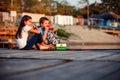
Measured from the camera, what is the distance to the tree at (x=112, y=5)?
4536 centimetres

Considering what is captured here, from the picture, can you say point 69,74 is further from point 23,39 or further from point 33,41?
point 23,39

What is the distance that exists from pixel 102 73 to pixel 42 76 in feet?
1.77

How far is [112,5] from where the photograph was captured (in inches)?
1886

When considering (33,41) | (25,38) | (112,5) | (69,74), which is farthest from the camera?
(112,5)

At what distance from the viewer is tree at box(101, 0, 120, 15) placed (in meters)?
45.4

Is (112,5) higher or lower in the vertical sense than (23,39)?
higher

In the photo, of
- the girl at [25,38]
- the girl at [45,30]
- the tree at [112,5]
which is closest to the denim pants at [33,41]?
the girl at [25,38]

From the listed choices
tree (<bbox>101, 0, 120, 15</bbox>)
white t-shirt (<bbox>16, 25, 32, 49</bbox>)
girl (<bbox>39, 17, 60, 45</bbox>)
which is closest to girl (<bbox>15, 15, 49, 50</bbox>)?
white t-shirt (<bbox>16, 25, 32, 49</bbox>)

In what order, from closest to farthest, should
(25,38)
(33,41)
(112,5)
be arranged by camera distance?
(33,41)
(25,38)
(112,5)

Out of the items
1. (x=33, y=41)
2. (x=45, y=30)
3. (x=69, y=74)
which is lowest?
(x=69, y=74)

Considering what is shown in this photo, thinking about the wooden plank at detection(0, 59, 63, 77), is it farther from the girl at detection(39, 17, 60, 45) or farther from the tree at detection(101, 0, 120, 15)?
the tree at detection(101, 0, 120, 15)

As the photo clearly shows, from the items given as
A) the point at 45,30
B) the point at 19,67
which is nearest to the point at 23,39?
the point at 45,30

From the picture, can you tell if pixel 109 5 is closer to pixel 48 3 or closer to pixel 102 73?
pixel 48 3

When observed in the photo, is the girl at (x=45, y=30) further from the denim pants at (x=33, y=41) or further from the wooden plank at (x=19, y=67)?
the wooden plank at (x=19, y=67)
